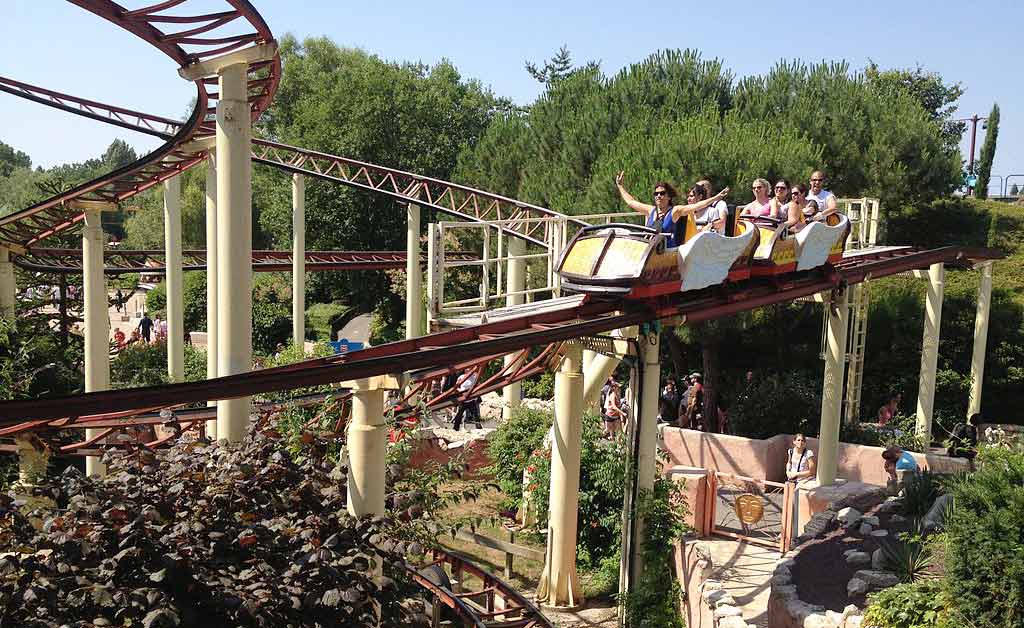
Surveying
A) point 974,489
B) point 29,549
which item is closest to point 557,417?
point 974,489

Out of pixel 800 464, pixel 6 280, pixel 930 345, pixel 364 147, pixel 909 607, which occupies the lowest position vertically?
pixel 800 464

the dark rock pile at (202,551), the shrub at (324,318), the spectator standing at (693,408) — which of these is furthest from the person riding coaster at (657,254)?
the shrub at (324,318)

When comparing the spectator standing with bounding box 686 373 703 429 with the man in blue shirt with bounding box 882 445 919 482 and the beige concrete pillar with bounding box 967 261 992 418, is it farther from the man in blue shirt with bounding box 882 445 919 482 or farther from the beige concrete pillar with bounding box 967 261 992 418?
the beige concrete pillar with bounding box 967 261 992 418

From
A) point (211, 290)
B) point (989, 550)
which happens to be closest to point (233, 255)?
point (211, 290)

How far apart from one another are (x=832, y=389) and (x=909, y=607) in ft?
18.4

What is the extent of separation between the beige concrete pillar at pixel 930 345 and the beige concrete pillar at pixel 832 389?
310 cm

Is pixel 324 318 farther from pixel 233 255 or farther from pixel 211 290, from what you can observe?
pixel 233 255

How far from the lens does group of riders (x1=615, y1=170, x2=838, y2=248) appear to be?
8.49 m

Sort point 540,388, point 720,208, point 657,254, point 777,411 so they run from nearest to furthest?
point 657,254
point 720,208
point 777,411
point 540,388

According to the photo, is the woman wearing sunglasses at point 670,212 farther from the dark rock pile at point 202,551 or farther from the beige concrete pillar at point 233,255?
the dark rock pile at point 202,551

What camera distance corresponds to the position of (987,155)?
132 ft

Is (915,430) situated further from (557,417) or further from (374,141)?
(374,141)

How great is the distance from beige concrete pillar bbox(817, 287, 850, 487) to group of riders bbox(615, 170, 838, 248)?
149 centimetres

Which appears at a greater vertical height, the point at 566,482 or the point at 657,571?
the point at 566,482
